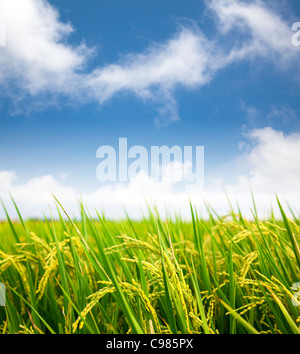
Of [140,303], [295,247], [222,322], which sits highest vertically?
[295,247]

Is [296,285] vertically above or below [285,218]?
below

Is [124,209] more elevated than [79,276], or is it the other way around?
[124,209]

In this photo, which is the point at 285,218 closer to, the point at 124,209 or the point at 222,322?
the point at 222,322

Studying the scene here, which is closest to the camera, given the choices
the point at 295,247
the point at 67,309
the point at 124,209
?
the point at 295,247

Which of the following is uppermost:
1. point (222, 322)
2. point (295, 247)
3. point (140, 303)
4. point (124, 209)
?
point (124, 209)

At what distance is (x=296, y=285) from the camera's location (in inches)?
40.5

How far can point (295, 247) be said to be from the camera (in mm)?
932
